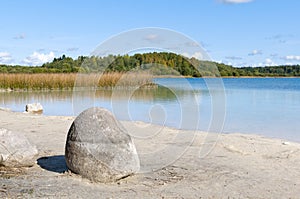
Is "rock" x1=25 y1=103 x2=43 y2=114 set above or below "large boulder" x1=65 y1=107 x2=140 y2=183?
below

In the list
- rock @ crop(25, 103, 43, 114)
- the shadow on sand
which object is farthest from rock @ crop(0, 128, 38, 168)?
rock @ crop(25, 103, 43, 114)

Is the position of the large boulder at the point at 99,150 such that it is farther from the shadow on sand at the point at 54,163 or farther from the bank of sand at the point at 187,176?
the shadow on sand at the point at 54,163

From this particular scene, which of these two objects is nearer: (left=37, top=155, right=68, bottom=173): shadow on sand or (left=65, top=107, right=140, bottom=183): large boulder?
(left=65, top=107, right=140, bottom=183): large boulder

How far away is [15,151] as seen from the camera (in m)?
6.69

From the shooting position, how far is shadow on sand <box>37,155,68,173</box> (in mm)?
6852

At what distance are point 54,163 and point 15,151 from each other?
2.87 feet

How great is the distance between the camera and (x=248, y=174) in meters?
6.84

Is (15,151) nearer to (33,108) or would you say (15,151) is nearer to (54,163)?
(54,163)

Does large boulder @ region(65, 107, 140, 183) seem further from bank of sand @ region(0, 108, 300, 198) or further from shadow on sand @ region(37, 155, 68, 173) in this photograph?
shadow on sand @ region(37, 155, 68, 173)

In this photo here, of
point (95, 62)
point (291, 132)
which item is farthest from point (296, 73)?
point (95, 62)

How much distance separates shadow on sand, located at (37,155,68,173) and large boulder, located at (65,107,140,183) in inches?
23.9

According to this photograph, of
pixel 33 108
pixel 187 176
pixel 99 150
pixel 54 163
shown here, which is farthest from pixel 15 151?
pixel 33 108

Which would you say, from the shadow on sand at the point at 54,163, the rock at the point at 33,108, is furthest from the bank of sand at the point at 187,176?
the rock at the point at 33,108

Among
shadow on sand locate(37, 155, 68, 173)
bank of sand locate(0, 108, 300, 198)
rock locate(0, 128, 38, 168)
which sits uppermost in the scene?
rock locate(0, 128, 38, 168)
